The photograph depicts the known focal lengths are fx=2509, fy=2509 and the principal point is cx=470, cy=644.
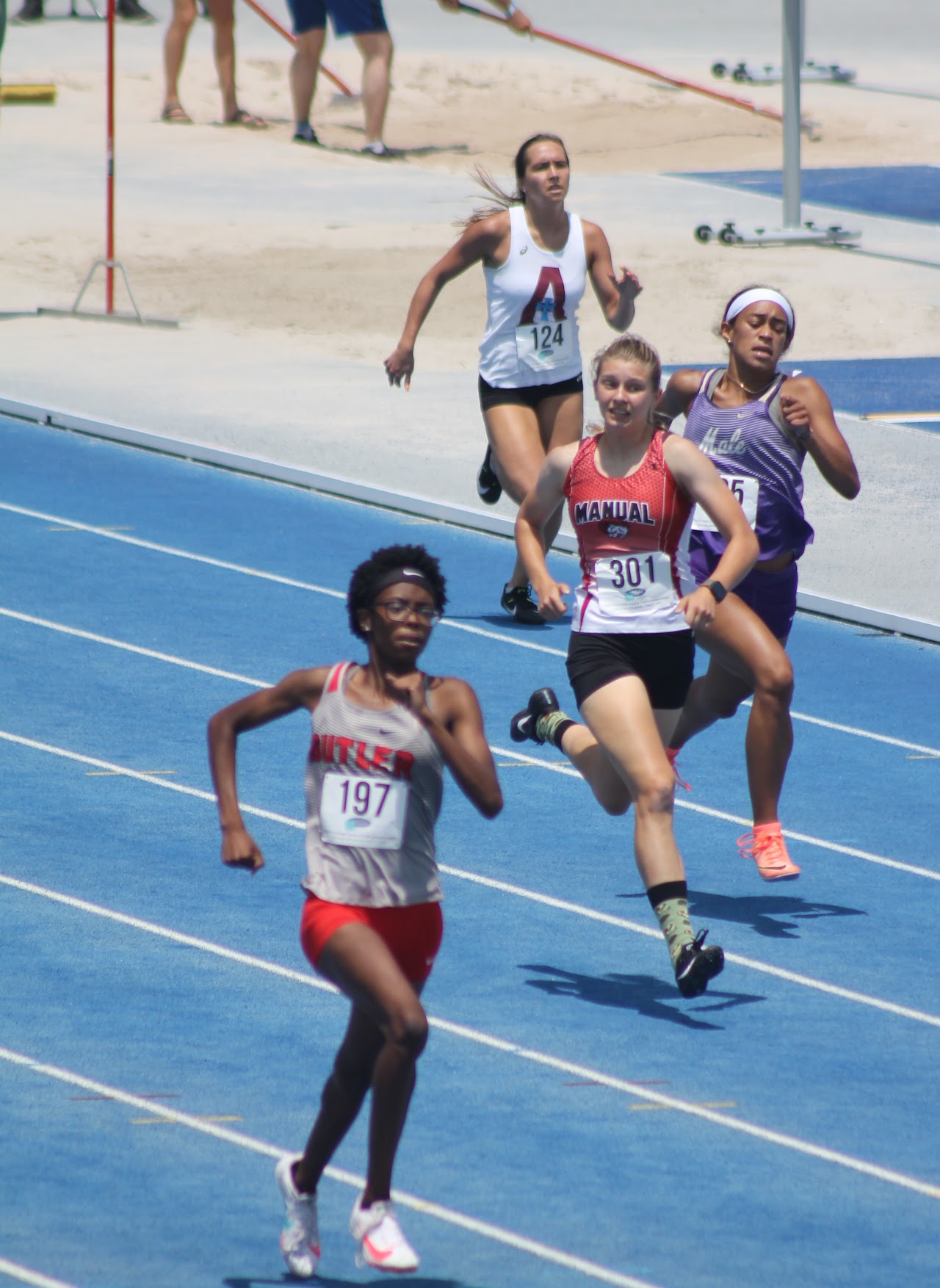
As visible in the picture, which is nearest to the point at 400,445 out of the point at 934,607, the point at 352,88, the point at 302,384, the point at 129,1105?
the point at 302,384

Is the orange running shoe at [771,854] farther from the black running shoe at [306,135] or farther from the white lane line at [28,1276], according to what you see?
the black running shoe at [306,135]

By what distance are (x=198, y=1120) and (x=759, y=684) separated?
2.69m

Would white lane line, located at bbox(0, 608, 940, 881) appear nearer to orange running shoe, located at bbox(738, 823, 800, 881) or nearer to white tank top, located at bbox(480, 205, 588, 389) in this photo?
orange running shoe, located at bbox(738, 823, 800, 881)

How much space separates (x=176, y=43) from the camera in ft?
88.1

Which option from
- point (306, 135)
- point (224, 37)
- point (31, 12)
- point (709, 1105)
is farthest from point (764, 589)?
point (31, 12)

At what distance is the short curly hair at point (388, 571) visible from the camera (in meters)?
5.73

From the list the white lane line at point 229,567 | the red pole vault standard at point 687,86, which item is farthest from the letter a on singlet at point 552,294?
the red pole vault standard at point 687,86

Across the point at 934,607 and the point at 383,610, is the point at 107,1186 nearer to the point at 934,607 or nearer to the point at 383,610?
the point at 383,610

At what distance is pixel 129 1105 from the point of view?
658cm

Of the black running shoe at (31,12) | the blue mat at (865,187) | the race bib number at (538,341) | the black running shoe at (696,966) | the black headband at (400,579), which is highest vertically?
the black running shoe at (31,12)

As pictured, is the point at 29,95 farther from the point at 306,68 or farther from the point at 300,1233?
the point at 300,1233

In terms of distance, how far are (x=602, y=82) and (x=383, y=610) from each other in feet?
94.9

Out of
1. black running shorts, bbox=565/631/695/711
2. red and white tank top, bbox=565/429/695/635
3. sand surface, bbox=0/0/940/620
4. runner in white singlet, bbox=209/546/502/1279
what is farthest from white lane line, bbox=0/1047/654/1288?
sand surface, bbox=0/0/940/620

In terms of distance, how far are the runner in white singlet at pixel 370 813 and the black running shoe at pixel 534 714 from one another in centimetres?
277
